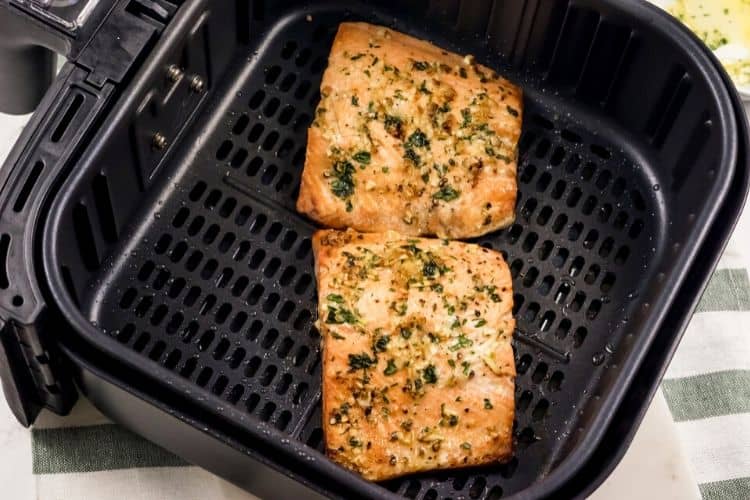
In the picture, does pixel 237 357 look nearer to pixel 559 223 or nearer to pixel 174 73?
pixel 174 73

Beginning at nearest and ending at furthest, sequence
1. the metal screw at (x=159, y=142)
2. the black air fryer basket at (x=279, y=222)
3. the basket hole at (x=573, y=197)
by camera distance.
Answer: the black air fryer basket at (x=279, y=222) → the metal screw at (x=159, y=142) → the basket hole at (x=573, y=197)

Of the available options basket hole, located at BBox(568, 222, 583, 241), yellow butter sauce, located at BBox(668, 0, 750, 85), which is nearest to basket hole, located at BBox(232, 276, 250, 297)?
basket hole, located at BBox(568, 222, 583, 241)

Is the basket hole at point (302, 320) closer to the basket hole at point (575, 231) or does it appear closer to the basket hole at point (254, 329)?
the basket hole at point (254, 329)

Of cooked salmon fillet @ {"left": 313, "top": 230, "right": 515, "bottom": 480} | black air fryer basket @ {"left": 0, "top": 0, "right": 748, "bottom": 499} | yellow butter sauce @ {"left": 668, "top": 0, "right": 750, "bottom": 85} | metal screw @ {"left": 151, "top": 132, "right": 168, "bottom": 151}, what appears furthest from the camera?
yellow butter sauce @ {"left": 668, "top": 0, "right": 750, "bottom": 85}

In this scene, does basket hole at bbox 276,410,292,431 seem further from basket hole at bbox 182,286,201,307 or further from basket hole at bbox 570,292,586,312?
basket hole at bbox 570,292,586,312

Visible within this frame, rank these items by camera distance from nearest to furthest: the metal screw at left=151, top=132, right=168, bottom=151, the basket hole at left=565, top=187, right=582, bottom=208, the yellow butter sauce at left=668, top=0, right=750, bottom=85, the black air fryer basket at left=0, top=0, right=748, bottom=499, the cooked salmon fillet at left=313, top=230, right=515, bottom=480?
the black air fryer basket at left=0, top=0, right=748, bottom=499
the cooked salmon fillet at left=313, top=230, right=515, bottom=480
the metal screw at left=151, top=132, right=168, bottom=151
the basket hole at left=565, top=187, right=582, bottom=208
the yellow butter sauce at left=668, top=0, right=750, bottom=85

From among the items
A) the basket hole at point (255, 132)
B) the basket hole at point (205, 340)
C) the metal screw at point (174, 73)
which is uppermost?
the metal screw at point (174, 73)

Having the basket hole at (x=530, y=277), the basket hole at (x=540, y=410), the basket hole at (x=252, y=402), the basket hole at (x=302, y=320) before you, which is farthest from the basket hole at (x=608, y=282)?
the basket hole at (x=252, y=402)
